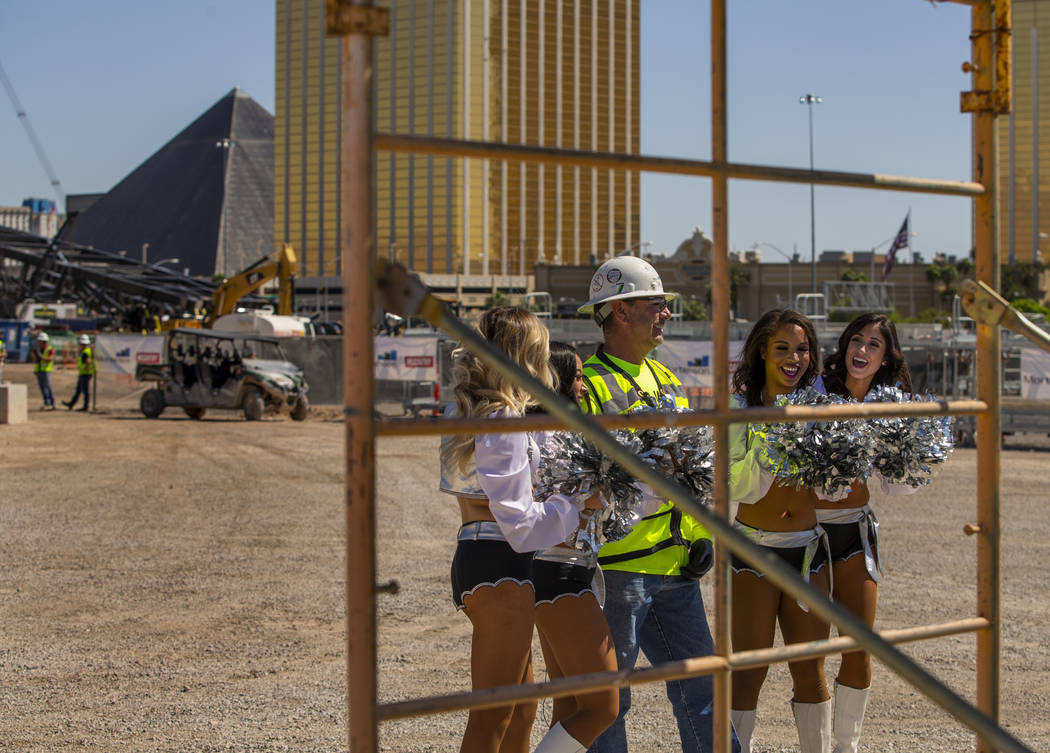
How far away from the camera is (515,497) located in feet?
10.0

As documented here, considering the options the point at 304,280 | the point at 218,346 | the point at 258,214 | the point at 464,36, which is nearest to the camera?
the point at 218,346

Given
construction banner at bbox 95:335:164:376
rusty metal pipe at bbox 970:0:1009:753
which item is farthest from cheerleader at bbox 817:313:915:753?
construction banner at bbox 95:335:164:376

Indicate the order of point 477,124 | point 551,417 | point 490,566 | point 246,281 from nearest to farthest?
point 551,417 → point 490,566 → point 246,281 → point 477,124

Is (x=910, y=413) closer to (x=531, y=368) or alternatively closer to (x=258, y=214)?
(x=531, y=368)

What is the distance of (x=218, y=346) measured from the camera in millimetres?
22922

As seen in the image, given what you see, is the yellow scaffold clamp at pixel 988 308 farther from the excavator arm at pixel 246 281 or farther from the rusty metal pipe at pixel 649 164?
the excavator arm at pixel 246 281

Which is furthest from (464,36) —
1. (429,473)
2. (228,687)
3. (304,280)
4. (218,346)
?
(228,687)

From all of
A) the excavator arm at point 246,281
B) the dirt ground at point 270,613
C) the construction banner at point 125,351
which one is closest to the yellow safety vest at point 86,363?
the construction banner at point 125,351

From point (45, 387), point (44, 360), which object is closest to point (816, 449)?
point (44, 360)

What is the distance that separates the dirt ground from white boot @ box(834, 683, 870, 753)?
55 cm

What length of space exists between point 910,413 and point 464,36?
10221 cm

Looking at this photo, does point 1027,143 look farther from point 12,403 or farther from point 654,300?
point 654,300

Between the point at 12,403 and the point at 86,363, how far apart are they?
364 centimetres

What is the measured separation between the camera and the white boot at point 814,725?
3818 mm
